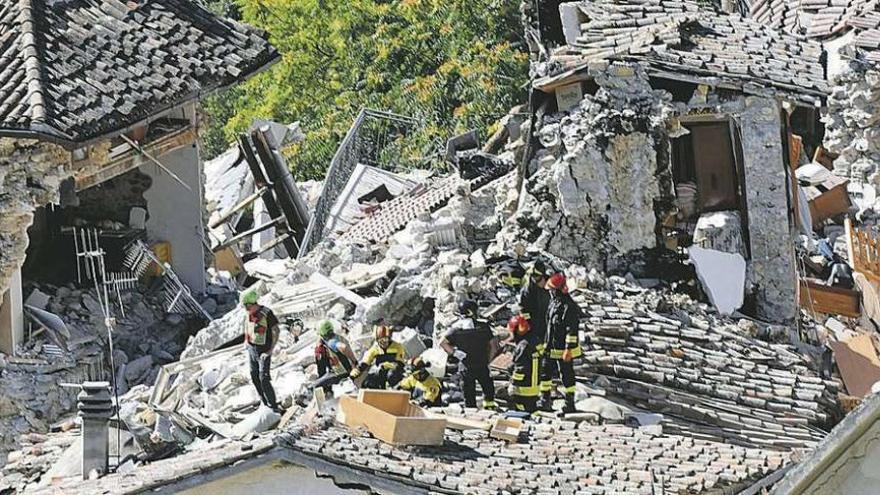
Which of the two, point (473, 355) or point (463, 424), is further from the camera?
point (473, 355)

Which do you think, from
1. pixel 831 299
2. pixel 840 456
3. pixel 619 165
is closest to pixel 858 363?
pixel 831 299

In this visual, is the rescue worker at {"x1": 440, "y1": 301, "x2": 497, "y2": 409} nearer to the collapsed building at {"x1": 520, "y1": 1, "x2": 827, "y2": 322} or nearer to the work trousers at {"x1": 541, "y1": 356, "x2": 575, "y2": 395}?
the work trousers at {"x1": 541, "y1": 356, "x2": 575, "y2": 395}

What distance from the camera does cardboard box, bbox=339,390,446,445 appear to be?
78.3 feet

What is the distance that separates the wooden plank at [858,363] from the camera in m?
32.7

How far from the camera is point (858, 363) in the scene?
3353cm

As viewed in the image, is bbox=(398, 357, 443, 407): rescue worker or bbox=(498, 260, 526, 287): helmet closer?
bbox=(398, 357, 443, 407): rescue worker

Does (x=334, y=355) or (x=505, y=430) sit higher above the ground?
(x=334, y=355)

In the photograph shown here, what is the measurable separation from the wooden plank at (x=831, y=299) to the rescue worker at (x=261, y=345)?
31.8ft

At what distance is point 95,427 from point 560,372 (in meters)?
4.34

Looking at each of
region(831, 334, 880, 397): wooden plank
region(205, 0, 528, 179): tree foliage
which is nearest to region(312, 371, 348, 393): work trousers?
region(831, 334, 880, 397): wooden plank

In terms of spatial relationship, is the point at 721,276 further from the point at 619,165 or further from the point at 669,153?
the point at 619,165

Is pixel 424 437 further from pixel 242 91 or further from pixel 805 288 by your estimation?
pixel 242 91

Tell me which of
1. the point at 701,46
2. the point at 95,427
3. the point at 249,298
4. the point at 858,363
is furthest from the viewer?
the point at 701,46

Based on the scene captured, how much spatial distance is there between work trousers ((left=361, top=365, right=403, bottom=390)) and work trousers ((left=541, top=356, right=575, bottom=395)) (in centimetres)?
145
